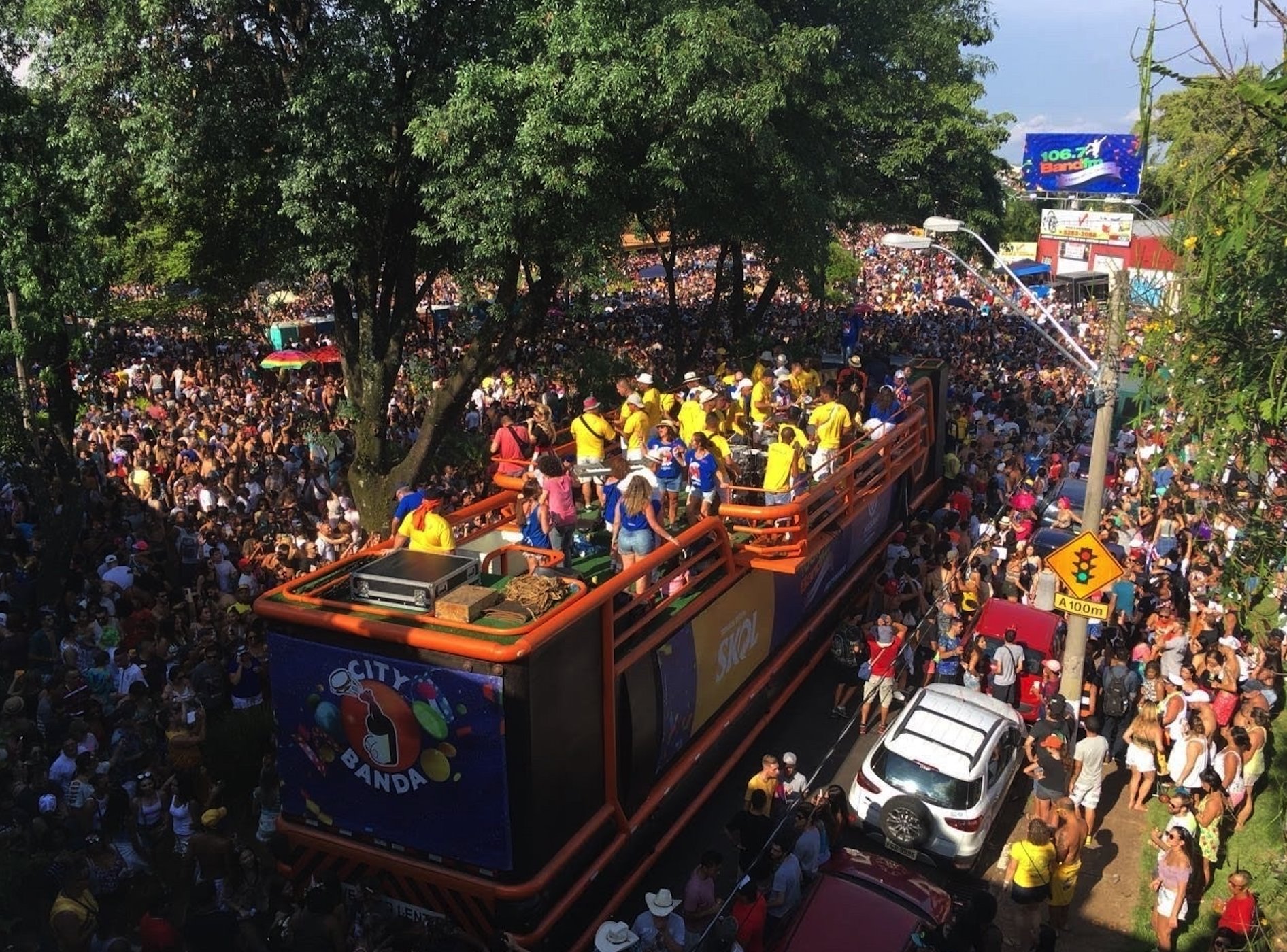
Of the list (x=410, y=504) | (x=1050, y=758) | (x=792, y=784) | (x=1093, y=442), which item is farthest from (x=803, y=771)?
(x=410, y=504)

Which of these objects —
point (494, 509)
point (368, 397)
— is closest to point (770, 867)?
point (494, 509)

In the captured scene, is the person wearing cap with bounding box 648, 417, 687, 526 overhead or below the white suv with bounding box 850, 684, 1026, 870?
overhead

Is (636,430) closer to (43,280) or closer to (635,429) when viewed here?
(635,429)

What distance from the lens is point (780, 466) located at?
11.3 metres

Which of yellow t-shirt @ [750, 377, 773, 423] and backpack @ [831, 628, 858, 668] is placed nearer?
backpack @ [831, 628, 858, 668]

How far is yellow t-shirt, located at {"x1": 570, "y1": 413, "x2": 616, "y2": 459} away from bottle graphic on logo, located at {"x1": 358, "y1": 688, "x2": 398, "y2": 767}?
5127 millimetres

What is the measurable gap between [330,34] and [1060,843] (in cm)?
1260

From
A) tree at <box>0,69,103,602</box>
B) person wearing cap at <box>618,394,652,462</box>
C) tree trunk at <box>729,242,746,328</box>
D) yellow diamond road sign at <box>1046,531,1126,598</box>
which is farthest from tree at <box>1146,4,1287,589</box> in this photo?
tree trunk at <box>729,242,746,328</box>

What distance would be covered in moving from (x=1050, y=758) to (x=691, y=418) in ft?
19.2

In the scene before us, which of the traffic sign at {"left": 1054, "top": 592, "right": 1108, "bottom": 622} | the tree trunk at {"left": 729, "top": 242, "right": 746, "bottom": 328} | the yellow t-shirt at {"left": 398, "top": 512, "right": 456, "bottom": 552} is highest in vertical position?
the tree trunk at {"left": 729, "top": 242, "right": 746, "bottom": 328}

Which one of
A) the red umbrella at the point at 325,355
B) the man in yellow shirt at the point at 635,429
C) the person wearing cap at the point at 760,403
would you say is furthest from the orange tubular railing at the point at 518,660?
the red umbrella at the point at 325,355

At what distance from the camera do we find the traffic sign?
1122 centimetres

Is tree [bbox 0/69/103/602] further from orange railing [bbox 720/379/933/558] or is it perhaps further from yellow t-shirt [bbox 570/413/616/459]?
orange railing [bbox 720/379/933/558]

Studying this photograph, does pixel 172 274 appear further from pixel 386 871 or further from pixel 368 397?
pixel 386 871
